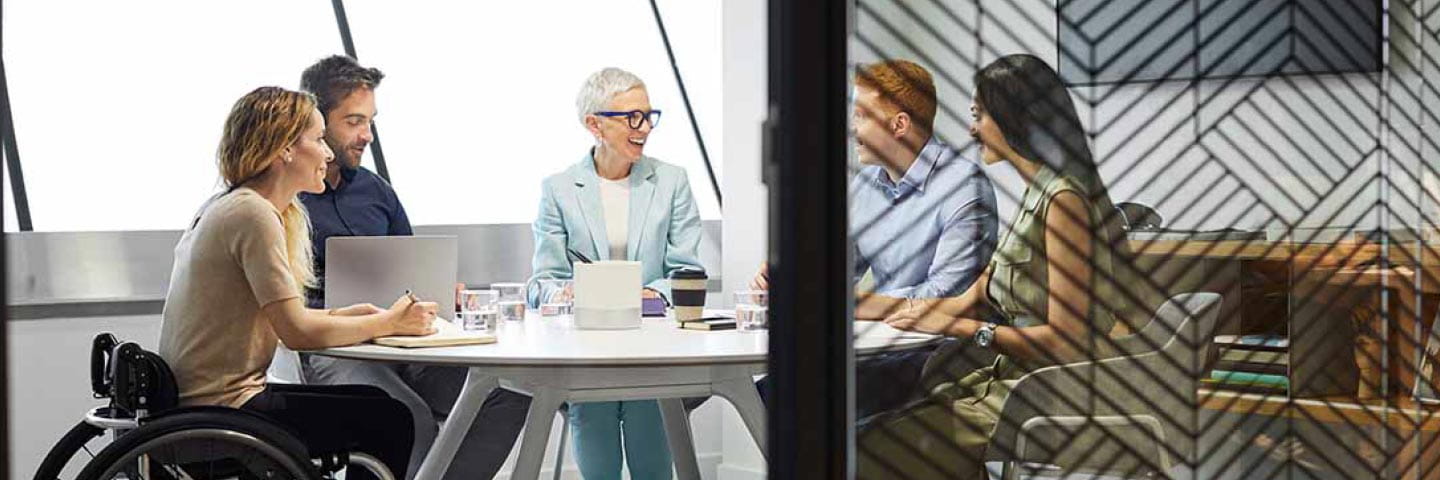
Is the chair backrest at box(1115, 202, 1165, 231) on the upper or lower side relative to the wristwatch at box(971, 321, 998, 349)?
upper

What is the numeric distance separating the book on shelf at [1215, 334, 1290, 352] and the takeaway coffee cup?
176cm

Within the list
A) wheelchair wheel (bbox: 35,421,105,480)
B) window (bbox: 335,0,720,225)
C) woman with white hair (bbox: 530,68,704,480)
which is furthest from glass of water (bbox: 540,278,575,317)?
window (bbox: 335,0,720,225)

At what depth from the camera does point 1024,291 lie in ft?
6.02

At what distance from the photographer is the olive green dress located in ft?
5.85

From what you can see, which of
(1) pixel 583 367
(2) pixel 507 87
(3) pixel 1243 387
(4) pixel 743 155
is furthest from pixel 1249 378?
(2) pixel 507 87

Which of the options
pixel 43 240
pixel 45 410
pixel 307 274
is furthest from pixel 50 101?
pixel 307 274

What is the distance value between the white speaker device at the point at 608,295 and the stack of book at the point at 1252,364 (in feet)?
5.70

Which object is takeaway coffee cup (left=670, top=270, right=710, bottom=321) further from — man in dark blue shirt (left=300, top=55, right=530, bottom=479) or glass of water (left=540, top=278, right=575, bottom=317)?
man in dark blue shirt (left=300, top=55, right=530, bottom=479)

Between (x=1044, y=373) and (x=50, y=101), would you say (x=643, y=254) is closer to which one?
(x=50, y=101)

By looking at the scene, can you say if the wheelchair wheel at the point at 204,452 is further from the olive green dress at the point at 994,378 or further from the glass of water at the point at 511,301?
the olive green dress at the point at 994,378

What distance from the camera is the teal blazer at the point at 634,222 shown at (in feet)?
14.5

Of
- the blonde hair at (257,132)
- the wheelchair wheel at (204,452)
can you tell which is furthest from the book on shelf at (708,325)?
the wheelchair wheel at (204,452)

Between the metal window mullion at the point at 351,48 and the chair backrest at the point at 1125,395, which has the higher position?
the metal window mullion at the point at 351,48

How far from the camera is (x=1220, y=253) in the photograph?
1955 mm
